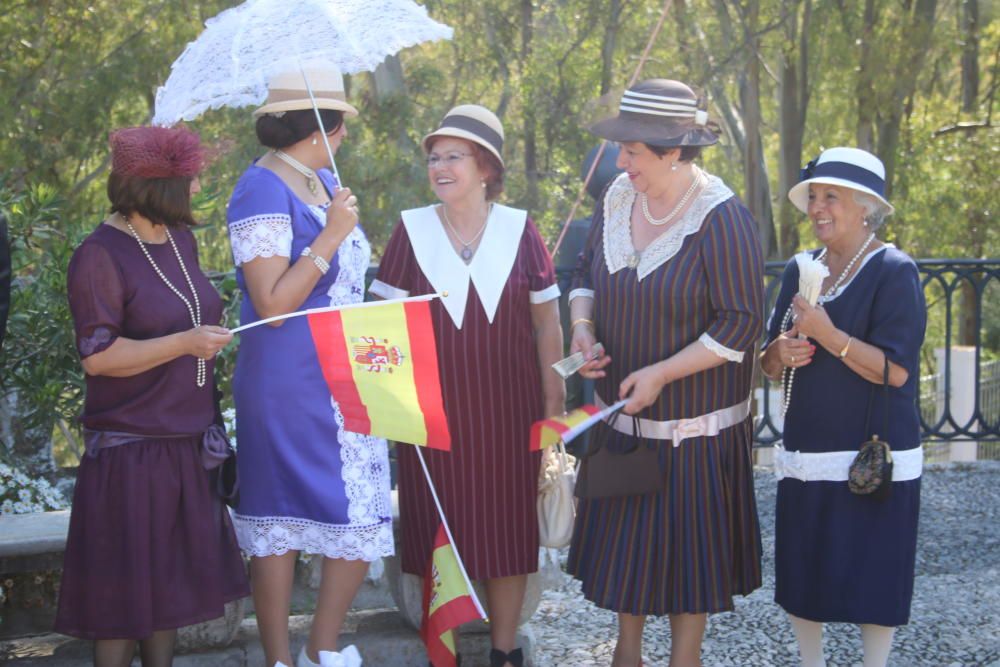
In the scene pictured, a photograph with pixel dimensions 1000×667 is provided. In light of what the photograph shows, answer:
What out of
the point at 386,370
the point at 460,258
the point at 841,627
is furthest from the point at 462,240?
the point at 841,627

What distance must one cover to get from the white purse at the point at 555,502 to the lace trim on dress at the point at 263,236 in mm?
1117

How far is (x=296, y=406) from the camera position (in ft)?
12.0

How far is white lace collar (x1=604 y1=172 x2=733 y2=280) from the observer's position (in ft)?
12.0

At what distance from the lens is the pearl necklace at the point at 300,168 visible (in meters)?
3.70

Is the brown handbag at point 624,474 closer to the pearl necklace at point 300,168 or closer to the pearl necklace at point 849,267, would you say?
the pearl necklace at point 849,267

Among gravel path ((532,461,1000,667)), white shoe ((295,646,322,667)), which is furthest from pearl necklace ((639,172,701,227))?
white shoe ((295,646,322,667))

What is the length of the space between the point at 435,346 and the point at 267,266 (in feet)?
1.89

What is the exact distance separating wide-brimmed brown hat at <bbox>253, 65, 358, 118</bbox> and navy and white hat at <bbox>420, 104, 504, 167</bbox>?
35 centimetres

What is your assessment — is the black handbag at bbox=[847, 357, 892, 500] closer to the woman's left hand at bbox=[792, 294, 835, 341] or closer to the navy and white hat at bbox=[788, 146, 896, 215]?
the woman's left hand at bbox=[792, 294, 835, 341]

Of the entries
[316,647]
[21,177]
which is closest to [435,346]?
[316,647]

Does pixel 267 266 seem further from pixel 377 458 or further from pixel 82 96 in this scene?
pixel 82 96

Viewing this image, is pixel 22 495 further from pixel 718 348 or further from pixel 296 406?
pixel 718 348

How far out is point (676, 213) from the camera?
146 inches

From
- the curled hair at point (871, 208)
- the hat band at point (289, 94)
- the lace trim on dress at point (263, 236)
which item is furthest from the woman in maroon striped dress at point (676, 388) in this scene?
the lace trim on dress at point (263, 236)
